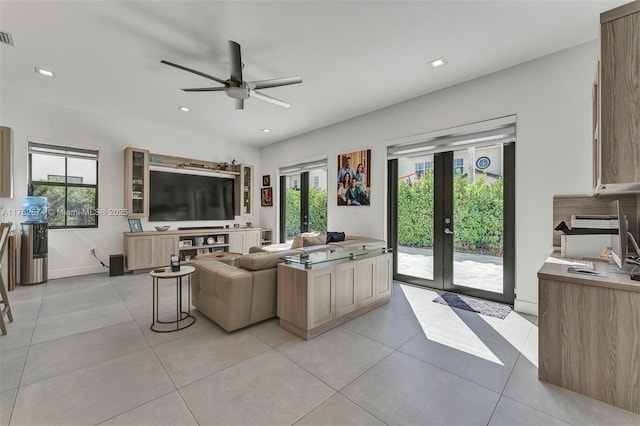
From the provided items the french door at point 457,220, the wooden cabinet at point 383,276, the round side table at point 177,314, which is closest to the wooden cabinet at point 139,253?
the round side table at point 177,314

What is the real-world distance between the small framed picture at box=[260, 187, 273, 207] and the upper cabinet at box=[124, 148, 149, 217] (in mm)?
2774

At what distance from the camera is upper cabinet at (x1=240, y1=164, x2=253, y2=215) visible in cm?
684

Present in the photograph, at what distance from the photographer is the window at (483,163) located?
12.1ft

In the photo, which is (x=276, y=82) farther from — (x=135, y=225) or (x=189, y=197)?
(x=135, y=225)

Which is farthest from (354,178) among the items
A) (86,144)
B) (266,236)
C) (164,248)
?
(86,144)

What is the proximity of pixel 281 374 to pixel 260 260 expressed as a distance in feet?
3.76

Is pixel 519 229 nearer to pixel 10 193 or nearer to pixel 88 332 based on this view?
pixel 88 332

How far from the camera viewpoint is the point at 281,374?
2.00m

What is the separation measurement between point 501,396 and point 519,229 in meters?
2.21

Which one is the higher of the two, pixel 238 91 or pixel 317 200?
pixel 238 91

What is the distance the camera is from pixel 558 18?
2479 millimetres

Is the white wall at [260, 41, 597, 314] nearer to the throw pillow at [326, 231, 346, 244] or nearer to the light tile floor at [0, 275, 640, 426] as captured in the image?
the light tile floor at [0, 275, 640, 426]

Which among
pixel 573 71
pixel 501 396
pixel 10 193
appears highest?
pixel 573 71

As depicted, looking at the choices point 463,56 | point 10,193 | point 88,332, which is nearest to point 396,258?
point 463,56
